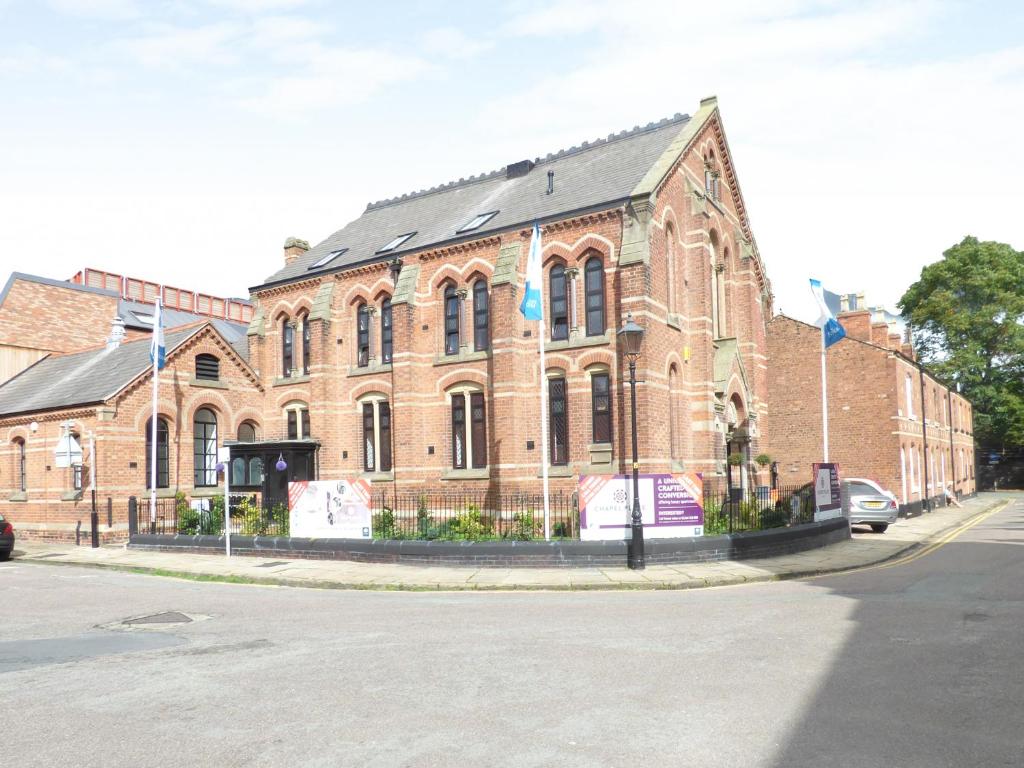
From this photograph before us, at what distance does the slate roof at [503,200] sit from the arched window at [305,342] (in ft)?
5.75

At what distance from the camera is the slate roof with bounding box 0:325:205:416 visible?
2800 cm

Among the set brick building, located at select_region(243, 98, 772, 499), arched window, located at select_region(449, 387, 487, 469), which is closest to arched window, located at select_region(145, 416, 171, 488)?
brick building, located at select_region(243, 98, 772, 499)

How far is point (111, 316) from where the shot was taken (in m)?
41.6

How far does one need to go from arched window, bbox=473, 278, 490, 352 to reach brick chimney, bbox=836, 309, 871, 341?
51.7 feet

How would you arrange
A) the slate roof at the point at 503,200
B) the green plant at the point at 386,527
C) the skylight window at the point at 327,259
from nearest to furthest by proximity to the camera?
the green plant at the point at 386,527
the slate roof at the point at 503,200
the skylight window at the point at 327,259

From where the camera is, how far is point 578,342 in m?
26.0

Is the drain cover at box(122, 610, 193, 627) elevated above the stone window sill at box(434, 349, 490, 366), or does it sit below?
below

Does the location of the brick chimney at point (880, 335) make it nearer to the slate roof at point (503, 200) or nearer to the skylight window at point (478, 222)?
the slate roof at point (503, 200)

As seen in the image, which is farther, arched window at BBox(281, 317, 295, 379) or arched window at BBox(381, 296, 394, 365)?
arched window at BBox(281, 317, 295, 379)

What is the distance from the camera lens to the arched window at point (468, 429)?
28.2 m

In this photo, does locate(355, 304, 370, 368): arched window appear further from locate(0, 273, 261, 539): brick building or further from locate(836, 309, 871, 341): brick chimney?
locate(836, 309, 871, 341): brick chimney

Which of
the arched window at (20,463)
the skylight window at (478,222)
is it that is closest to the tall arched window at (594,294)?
the skylight window at (478,222)

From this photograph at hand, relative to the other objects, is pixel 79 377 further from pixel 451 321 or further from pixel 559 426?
pixel 559 426

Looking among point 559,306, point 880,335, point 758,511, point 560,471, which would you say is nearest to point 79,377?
point 559,306
